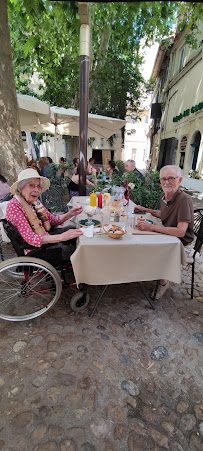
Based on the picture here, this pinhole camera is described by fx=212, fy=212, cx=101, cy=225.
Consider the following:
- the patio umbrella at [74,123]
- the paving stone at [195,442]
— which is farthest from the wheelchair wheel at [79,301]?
the patio umbrella at [74,123]

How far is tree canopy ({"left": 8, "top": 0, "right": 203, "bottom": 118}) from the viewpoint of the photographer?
13.4ft

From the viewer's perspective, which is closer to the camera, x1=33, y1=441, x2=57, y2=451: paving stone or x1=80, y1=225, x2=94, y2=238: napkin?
x1=33, y1=441, x2=57, y2=451: paving stone

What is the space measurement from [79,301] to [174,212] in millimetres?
1420

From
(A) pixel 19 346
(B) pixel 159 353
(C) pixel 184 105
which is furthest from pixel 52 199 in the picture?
(C) pixel 184 105

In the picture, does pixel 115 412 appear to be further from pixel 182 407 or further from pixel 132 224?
pixel 132 224

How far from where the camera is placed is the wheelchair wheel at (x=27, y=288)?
76.8 inches

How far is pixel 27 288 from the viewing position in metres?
2.21

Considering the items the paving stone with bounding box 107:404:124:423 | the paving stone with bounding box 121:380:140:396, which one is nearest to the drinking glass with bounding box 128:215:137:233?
the paving stone with bounding box 121:380:140:396

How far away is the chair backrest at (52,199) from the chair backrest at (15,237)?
7.55 ft

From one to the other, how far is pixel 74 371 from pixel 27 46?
5.26 m

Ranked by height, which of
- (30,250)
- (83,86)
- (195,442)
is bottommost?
(195,442)

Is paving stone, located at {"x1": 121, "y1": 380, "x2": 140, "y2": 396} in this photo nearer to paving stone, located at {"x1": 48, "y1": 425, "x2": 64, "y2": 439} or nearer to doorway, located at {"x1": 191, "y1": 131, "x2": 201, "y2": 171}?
paving stone, located at {"x1": 48, "y1": 425, "x2": 64, "y2": 439}

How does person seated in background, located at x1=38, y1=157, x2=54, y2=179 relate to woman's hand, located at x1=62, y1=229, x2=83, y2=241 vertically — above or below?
above

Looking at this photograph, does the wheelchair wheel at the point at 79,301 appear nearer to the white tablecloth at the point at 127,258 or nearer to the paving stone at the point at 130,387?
the white tablecloth at the point at 127,258
